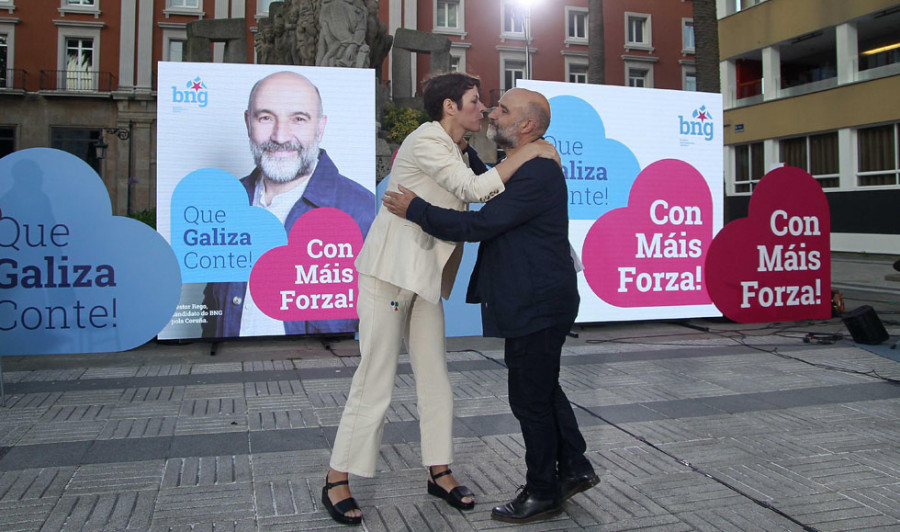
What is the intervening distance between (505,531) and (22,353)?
5.39 m

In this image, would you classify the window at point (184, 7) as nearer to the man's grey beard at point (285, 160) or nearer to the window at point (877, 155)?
the window at point (877, 155)

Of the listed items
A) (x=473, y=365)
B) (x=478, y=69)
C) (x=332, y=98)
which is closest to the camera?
(x=473, y=365)

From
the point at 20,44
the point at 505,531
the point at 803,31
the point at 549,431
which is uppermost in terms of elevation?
the point at 20,44

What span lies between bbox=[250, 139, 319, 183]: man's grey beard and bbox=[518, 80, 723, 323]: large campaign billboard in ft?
8.22

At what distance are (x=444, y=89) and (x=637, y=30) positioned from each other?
151 ft

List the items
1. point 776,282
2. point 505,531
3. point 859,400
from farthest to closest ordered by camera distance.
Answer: point 776,282
point 859,400
point 505,531

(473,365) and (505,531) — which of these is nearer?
(505,531)

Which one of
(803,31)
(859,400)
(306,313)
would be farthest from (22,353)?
(803,31)

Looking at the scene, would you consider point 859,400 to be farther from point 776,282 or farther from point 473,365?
point 776,282

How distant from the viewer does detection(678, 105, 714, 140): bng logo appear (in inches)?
338

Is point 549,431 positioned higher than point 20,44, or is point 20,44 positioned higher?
point 20,44

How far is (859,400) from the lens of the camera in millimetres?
5207

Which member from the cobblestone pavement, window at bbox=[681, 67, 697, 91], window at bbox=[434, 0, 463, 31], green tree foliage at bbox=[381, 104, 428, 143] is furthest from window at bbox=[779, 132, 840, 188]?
the cobblestone pavement

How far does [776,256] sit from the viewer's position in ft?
27.8
